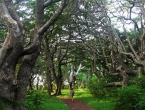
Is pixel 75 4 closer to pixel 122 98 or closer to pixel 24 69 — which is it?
pixel 122 98

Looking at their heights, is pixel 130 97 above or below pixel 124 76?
→ below

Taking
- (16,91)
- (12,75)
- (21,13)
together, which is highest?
(21,13)

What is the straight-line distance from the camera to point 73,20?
18.5 meters

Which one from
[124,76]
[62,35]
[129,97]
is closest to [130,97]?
[129,97]

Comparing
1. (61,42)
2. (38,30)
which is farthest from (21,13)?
(38,30)

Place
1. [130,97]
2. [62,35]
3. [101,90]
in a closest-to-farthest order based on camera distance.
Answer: [130,97]
[101,90]
[62,35]

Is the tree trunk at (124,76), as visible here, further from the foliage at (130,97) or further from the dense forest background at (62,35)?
the foliage at (130,97)

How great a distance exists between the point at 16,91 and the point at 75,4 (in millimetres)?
8691

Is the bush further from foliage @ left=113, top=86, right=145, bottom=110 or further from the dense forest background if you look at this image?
the dense forest background

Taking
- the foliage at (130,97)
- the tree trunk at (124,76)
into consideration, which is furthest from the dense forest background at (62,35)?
the foliage at (130,97)

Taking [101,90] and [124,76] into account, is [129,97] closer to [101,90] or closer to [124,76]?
[124,76]

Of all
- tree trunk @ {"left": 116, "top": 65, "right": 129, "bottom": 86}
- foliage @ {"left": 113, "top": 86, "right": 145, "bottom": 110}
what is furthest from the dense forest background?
foliage @ {"left": 113, "top": 86, "right": 145, "bottom": 110}

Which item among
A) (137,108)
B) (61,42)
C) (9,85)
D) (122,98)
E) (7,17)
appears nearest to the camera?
(7,17)

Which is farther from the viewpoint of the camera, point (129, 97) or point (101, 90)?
point (101, 90)
